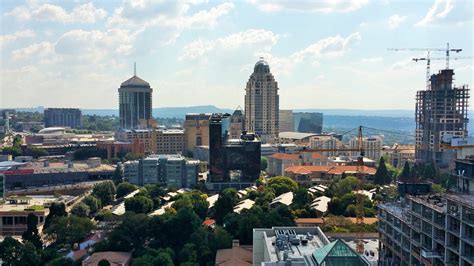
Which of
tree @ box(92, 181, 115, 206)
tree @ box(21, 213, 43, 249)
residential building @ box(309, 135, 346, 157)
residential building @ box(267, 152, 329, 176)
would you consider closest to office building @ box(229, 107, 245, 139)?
residential building @ box(309, 135, 346, 157)

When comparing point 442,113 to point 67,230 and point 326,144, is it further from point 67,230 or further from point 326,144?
point 67,230

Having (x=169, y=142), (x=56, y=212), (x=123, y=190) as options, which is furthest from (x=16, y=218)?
(x=169, y=142)

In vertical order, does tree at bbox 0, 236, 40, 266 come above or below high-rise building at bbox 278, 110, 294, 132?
below

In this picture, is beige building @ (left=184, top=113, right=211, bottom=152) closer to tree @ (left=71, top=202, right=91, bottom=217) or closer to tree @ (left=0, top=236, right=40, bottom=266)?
tree @ (left=71, top=202, right=91, bottom=217)

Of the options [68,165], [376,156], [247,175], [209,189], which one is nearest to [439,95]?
[376,156]

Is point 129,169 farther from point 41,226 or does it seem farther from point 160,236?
point 160,236

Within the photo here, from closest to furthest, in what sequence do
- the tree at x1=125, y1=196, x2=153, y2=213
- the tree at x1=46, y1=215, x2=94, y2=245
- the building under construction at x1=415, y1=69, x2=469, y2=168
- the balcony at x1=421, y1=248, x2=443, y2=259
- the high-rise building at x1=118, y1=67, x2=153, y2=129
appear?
the balcony at x1=421, y1=248, x2=443, y2=259 < the tree at x1=46, y1=215, x2=94, y2=245 < the tree at x1=125, y1=196, x2=153, y2=213 < the building under construction at x1=415, y1=69, x2=469, y2=168 < the high-rise building at x1=118, y1=67, x2=153, y2=129
